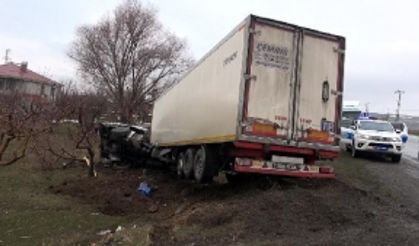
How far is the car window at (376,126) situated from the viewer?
2422cm

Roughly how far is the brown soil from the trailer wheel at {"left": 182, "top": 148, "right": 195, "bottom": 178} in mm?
487

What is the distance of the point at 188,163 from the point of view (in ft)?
47.4

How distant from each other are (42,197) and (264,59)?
22.1ft

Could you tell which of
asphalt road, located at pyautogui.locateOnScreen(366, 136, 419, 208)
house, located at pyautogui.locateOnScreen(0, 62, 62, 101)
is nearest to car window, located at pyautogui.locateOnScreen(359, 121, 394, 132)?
asphalt road, located at pyautogui.locateOnScreen(366, 136, 419, 208)

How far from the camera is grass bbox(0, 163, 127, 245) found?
35.0ft

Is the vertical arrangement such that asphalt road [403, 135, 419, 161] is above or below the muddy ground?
above

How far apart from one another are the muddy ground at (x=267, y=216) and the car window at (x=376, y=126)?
412 inches

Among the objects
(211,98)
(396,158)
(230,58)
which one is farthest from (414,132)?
(230,58)

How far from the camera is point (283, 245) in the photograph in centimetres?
793

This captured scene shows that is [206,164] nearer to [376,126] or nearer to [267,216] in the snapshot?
[267,216]

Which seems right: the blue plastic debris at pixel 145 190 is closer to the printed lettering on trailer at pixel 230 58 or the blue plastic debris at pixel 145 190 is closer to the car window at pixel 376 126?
the printed lettering on trailer at pixel 230 58

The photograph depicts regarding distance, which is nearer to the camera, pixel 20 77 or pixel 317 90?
pixel 317 90

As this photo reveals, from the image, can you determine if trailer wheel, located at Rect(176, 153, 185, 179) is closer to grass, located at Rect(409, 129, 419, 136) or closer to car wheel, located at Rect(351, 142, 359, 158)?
car wheel, located at Rect(351, 142, 359, 158)

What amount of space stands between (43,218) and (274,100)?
16.8ft
